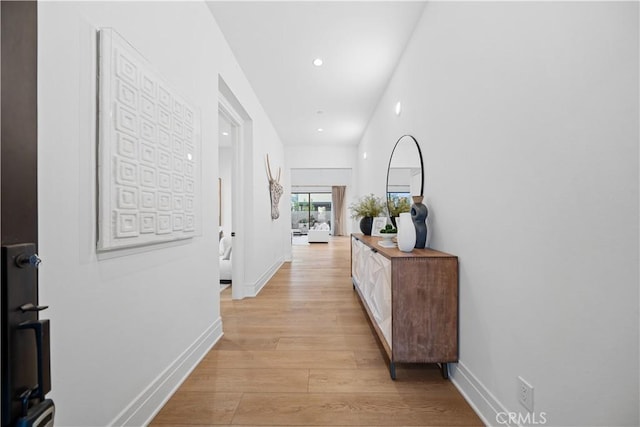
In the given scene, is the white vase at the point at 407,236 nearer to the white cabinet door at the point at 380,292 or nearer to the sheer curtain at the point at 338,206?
the white cabinet door at the point at 380,292

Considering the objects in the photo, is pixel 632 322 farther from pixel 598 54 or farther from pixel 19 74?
pixel 19 74

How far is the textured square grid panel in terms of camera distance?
3.79 ft

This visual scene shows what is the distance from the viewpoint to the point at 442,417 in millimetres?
1474

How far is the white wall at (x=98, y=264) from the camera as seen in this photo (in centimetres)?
97

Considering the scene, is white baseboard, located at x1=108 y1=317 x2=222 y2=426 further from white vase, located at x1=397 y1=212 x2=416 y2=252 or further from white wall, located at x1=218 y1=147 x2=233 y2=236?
white wall, located at x1=218 y1=147 x2=233 y2=236

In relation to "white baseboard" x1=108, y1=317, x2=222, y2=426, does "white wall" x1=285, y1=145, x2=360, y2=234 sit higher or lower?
higher

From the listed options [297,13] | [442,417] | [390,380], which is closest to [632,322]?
[442,417]

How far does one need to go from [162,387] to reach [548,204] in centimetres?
206

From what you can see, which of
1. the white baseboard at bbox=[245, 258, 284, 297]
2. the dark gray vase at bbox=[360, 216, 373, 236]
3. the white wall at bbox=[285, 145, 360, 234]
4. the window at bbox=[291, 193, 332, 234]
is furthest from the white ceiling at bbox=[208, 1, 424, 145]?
the window at bbox=[291, 193, 332, 234]

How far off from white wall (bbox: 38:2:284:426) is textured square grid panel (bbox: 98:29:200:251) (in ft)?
0.16

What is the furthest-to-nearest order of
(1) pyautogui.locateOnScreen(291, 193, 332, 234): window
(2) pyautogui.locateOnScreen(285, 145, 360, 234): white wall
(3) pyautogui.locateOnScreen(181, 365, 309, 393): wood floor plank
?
(1) pyautogui.locateOnScreen(291, 193, 332, 234): window
(2) pyautogui.locateOnScreen(285, 145, 360, 234): white wall
(3) pyautogui.locateOnScreen(181, 365, 309, 393): wood floor plank

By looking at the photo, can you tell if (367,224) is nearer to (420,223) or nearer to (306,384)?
(420,223)

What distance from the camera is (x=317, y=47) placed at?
9.20 ft

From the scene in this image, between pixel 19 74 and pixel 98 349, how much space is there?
104 cm
